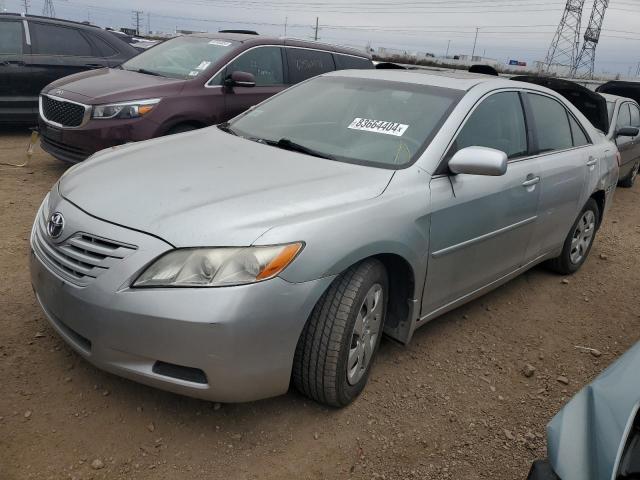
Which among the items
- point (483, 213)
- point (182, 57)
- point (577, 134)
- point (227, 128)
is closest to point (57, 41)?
point (182, 57)

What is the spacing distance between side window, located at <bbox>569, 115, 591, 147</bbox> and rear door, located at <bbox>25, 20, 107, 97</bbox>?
21.2 feet

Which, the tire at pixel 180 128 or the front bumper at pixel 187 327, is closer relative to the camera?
the front bumper at pixel 187 327

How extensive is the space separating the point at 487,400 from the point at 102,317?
1980 mm

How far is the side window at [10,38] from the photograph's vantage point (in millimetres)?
7508

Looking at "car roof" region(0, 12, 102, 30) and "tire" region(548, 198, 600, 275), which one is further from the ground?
"car roof" region(0, 12, 102, 30)

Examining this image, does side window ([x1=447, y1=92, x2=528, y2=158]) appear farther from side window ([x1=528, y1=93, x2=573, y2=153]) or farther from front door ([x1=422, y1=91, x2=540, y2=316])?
side window ([x1=528, y1=93, x2=573, y2=153])

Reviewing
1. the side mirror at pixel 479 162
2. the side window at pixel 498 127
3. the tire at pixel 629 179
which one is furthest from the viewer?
the tire at pixel 629 179

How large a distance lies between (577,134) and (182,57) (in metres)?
4.26

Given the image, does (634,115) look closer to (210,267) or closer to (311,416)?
(311,416)

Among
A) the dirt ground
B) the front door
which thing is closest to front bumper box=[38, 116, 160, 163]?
the dirt ground

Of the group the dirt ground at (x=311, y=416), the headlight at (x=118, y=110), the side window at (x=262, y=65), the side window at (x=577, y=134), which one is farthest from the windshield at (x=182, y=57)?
the side window at (x=577, y=134)

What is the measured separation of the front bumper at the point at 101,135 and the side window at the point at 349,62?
288 cm

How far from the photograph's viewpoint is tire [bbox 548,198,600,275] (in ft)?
15.2

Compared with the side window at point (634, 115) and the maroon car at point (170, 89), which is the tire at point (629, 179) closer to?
the side window at point (634, 115)
